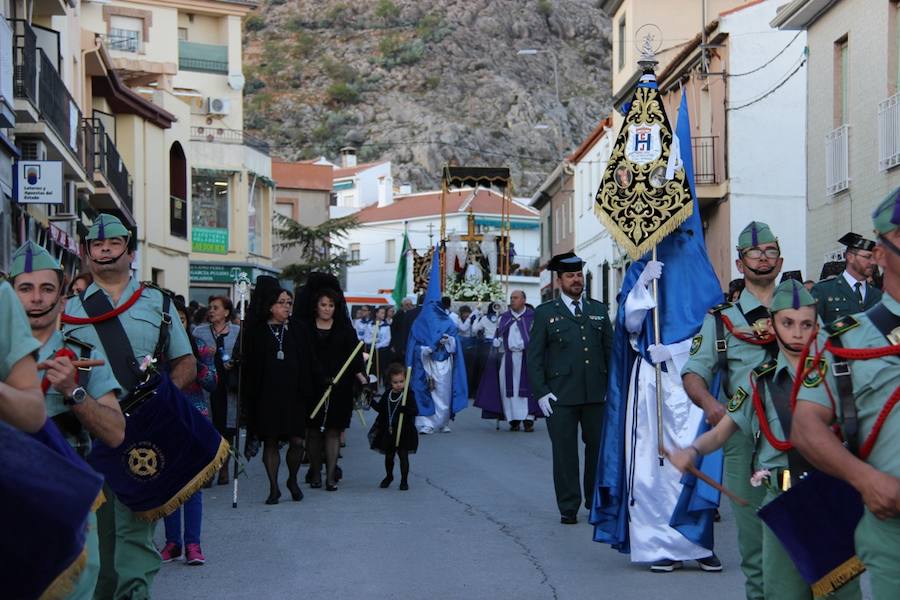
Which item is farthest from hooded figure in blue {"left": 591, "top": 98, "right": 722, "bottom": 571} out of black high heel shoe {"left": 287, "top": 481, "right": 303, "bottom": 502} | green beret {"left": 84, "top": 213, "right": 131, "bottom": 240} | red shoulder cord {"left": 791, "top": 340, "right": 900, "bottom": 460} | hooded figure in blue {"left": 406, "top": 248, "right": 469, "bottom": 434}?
hooded figure in blue {"left": 406, "top": 248, "right": 469, "bottom": 434}

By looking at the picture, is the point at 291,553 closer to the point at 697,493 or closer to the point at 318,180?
the point at 697,493

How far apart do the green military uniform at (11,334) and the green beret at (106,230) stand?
8.69 ft

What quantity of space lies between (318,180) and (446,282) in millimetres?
33213

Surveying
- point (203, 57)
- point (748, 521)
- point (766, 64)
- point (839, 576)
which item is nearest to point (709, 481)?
point (839, 576)

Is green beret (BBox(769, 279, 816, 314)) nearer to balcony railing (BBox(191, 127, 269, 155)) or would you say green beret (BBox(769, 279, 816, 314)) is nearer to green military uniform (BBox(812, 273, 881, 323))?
green military uniform (BBox(812, 273, 881, 323))

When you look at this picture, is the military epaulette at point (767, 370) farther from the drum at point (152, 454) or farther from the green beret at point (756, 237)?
the drum at point (152, 454)

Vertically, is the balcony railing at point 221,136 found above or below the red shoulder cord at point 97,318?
above

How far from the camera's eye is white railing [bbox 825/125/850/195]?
2170 cm

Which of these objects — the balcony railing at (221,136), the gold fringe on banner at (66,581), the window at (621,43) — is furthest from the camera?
the balcony railing at (221,136)

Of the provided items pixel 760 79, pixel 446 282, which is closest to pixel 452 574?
pixel 760 79

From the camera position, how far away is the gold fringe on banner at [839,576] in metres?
4.75

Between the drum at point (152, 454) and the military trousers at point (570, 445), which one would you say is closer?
the drum at point (152, 454)

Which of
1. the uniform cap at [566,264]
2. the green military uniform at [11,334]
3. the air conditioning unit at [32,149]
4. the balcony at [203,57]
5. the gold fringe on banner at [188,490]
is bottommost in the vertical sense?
the gold fringe on banner at [188,490]

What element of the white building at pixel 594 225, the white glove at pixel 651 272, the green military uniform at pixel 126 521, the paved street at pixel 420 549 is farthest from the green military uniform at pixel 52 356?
the white building at pixel 594 225
